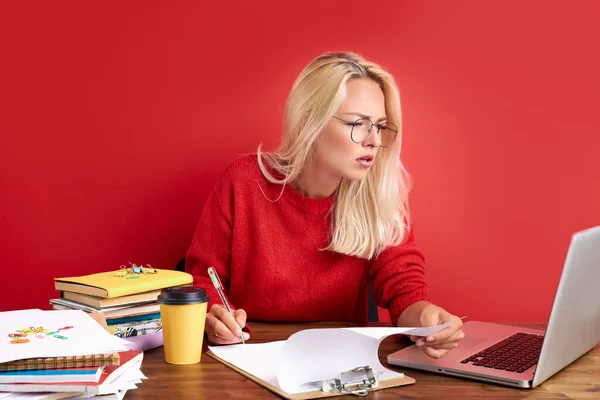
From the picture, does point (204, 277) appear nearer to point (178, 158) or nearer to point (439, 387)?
point (178, 158)

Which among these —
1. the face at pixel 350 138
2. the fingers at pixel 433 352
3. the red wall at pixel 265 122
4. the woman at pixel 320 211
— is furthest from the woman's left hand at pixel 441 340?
the red wall at pixel 265 122

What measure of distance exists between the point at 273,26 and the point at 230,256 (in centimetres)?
72

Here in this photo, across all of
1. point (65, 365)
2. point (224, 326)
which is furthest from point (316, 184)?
point (65, 365)

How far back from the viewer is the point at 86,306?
4.52 feet

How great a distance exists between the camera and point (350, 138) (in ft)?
6.07

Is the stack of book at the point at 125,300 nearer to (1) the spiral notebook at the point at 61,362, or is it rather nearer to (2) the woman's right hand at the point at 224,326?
(2) the woman's right hand at the point at 224,326

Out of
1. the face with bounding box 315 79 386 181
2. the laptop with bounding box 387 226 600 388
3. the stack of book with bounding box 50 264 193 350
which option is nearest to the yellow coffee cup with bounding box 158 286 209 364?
the stack of book with bounding box 50 264 193 350

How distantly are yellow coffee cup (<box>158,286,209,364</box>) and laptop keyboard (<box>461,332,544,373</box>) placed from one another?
48 cm

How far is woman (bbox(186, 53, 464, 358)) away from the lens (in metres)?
1.86

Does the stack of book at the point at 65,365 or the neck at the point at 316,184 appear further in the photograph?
the neck at the point at 316,184

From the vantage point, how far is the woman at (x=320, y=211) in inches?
73.1

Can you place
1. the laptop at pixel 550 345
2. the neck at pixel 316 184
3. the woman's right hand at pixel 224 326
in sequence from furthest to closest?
1. the neck at pixel 316 184
2. the woman's right hand at pixel 224 326
3. the laptop at pixel 550 345

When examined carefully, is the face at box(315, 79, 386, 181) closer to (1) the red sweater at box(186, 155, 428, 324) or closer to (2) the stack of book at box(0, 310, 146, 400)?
(1) the red sweater at box(186, 155, 428, 324)

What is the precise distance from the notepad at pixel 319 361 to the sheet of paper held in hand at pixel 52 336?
9.7 inches
